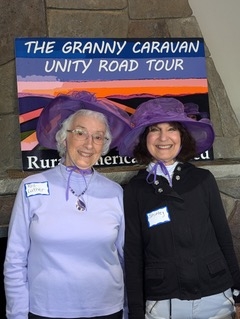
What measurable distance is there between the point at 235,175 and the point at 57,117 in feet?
3.72

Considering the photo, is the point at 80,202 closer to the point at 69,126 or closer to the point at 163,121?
the point at 69,126

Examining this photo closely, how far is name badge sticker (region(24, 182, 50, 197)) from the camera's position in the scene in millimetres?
1663

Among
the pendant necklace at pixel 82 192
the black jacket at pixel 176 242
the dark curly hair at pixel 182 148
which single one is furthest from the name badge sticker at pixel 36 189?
the dark curly hair at pixel 182 148

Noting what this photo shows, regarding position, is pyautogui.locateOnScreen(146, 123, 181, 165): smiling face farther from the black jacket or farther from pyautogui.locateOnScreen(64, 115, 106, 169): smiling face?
pyautogui.locateOnScreen(64, 115, 106, 169): smiling face

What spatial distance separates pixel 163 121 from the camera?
5.94 ft

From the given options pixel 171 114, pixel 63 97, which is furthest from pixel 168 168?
pixel 63 97

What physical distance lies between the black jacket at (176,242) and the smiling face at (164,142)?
0.07m

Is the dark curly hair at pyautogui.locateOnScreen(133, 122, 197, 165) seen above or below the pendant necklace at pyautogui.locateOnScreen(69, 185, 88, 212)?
above

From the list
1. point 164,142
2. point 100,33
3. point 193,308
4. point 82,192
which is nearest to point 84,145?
point 82,192

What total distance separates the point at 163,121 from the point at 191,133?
17 cm

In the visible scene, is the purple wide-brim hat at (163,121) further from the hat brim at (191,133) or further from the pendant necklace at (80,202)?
the pendant necklace at (80,202)

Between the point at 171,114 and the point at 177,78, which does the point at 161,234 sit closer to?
the point at 171,114

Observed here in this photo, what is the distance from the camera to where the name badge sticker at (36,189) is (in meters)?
1.66

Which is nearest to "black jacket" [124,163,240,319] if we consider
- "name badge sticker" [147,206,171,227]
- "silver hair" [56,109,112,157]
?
"name badge sticker" [147,206,171,227]
